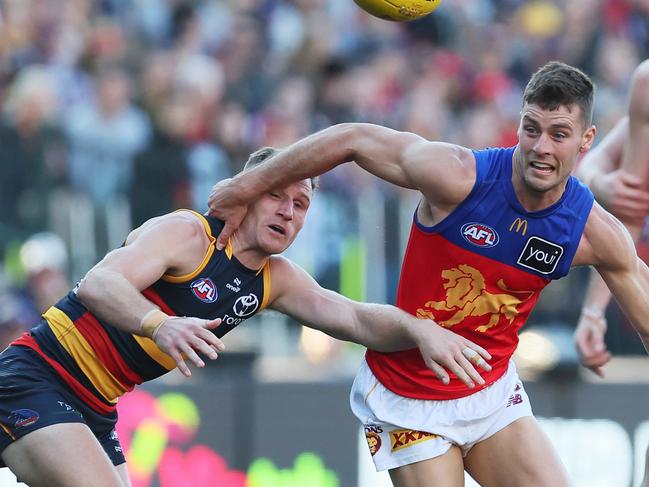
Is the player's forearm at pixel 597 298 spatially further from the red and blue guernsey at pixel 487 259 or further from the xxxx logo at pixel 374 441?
the xxxx logo at pixel 374 441

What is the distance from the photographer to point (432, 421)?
627cm

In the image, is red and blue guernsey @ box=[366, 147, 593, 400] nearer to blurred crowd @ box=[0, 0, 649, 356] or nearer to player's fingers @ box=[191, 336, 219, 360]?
player's fingers @ box=[191, 336, 219, 360]

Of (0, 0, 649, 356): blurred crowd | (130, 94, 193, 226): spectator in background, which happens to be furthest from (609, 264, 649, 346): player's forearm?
(130, 94, 193, 226): spectator in background

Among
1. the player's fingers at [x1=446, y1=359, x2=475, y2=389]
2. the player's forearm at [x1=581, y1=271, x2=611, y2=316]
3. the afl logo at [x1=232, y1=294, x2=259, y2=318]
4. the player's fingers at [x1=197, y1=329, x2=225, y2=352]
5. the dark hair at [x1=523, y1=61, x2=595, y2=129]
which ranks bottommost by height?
the player's forearm at [x1=581, y1=271, x2=611, y2=316]

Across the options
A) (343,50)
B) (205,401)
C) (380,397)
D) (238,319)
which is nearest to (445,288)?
(380,397)

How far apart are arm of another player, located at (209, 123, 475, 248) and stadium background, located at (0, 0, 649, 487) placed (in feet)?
13.2

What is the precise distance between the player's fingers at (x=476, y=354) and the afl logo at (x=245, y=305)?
1151 mm

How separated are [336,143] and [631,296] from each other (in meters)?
1.54

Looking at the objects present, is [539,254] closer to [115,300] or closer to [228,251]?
[228,251]

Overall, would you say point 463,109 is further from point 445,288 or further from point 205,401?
point 445,288

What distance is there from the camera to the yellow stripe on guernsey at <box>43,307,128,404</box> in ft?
20.8

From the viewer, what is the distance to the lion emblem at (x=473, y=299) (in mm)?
6117

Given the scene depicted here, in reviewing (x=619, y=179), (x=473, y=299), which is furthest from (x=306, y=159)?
(x=619, y=179)

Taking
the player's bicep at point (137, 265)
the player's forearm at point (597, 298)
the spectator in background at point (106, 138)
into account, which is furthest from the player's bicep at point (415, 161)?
the spectator in background at point (106, 138)
